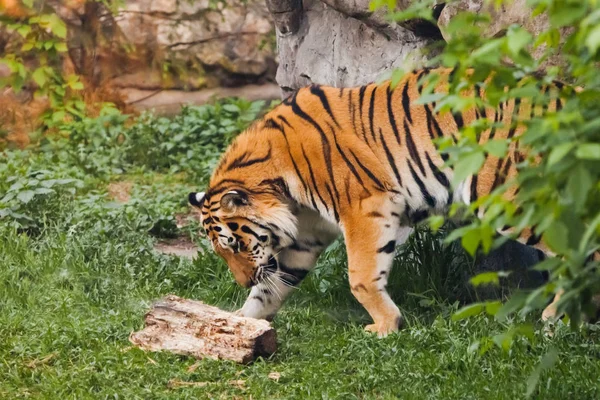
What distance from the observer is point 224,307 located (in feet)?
20.1

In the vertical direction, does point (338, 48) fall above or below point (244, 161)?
above

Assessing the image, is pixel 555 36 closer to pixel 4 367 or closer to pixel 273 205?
pixel 273 205

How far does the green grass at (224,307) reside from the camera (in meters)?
4.59

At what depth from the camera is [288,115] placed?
5762mm

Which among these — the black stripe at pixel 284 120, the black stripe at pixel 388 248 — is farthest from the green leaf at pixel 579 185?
the black stripe at pixel 284 120

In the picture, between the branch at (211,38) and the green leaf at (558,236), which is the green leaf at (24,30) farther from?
the green leaf at (558,236)

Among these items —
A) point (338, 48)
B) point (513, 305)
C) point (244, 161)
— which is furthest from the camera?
point (338, 48)

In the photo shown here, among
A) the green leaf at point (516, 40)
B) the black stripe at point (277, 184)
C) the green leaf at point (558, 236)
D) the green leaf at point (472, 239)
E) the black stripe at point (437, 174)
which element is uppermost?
the green leaf at point (516, 40)

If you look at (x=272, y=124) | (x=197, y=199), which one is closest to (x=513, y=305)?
(x=272, y=124)

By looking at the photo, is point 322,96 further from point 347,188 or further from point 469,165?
A: point 469,165

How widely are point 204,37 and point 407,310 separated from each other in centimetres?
A: 597

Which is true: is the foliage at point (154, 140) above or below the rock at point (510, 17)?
below

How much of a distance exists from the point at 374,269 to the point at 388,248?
0.14m

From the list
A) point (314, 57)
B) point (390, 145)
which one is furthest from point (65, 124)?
point (390, 145)
